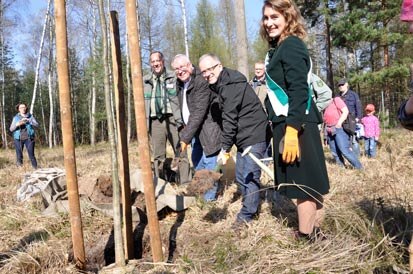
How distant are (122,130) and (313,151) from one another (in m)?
1.33

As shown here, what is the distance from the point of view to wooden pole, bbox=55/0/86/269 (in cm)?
253

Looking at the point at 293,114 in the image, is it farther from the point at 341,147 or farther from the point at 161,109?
the point at 341,147

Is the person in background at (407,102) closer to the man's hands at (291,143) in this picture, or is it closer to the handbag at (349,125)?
the man's hands at (291,143)

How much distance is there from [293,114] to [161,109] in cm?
294

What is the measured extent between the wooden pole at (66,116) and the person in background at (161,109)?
2.51 meters

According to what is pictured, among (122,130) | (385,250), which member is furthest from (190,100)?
(385,250)

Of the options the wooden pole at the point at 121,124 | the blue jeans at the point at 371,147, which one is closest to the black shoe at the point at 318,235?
the wooden pole at the point at 121,124

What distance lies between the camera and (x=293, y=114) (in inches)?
101

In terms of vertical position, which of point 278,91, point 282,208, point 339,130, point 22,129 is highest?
Result: point 278,91

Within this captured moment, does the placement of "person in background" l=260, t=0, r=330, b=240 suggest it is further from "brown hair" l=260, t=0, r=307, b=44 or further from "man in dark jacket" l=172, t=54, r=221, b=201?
"man in dark jacket" l=172, t=54, r=221, b=201

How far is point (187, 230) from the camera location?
140 inches

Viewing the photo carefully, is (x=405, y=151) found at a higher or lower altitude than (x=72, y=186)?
lower

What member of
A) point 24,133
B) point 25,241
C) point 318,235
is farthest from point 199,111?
point 24,133

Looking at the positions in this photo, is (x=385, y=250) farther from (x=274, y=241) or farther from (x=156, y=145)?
(x=156, y=145)
